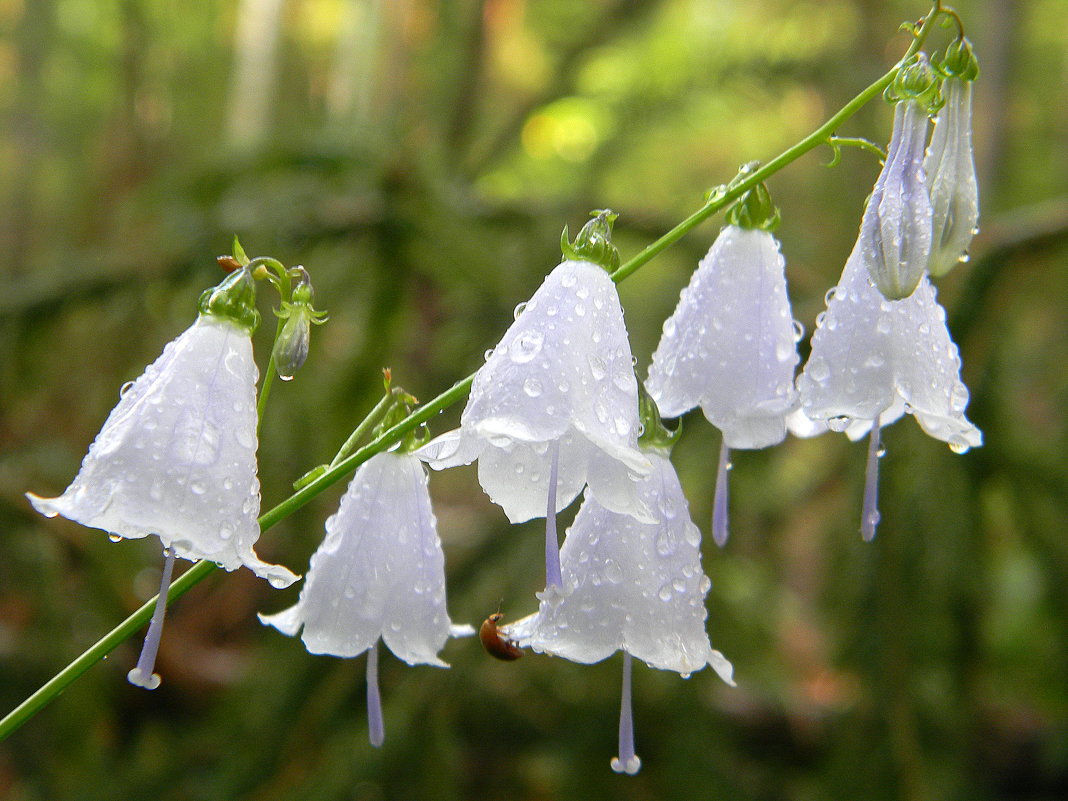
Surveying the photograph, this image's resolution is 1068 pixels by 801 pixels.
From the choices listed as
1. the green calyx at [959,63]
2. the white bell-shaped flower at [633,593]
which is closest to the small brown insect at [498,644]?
the white bell-shaped flower at [633,593]

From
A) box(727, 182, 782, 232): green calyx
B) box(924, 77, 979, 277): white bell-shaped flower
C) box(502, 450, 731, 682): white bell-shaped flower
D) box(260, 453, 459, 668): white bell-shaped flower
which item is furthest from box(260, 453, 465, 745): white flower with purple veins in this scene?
box(924, 77, 979, 277): white bell-shaped flower

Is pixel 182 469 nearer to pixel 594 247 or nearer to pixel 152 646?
pixel 152 646

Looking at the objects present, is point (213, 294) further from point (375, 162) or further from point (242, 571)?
point (242, 571)

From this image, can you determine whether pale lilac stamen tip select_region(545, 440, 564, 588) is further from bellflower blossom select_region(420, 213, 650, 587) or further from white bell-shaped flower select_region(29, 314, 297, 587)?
white bell-shaped flower select_region(29, 314, 297, 587)

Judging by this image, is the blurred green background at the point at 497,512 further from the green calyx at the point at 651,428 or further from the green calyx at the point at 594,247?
the green calyx at the point at 594,247

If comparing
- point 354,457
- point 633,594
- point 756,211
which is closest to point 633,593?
point 633,594

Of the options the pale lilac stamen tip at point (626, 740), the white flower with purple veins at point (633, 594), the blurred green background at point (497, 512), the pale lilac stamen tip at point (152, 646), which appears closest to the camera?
the pale lilac stamen tip at point (152, 646)
